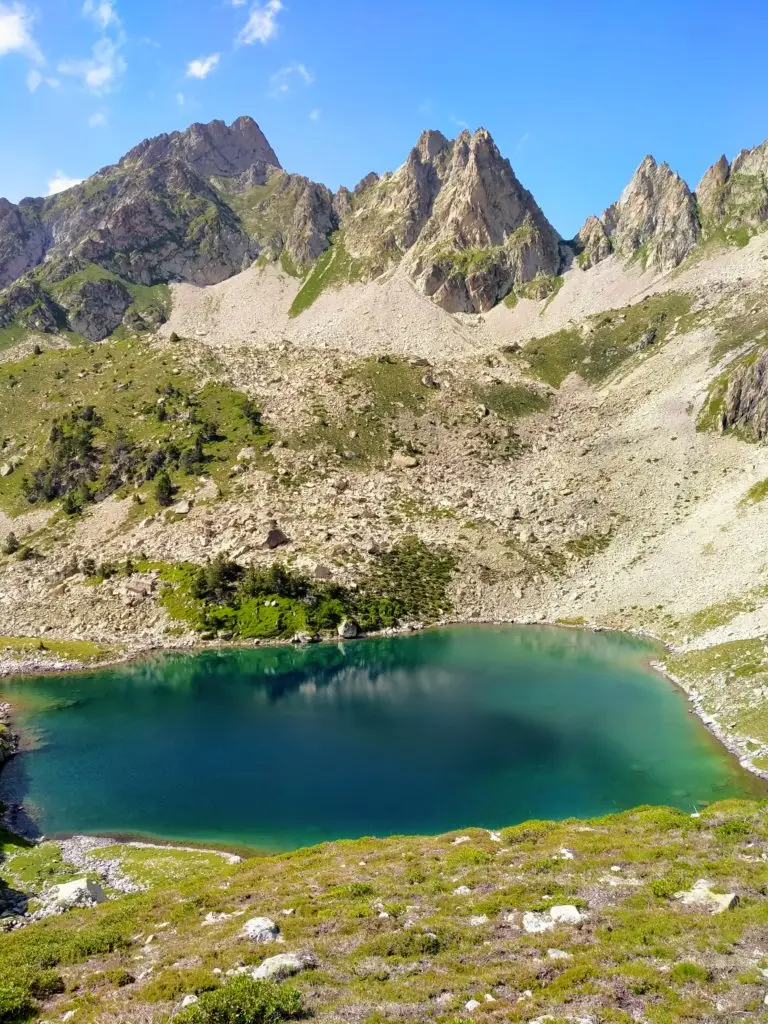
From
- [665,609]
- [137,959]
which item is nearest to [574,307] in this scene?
[665,609]

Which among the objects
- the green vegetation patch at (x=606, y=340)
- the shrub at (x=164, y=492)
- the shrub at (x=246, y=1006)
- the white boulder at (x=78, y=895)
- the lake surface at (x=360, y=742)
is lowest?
the lake surface at (x=360, y=742)

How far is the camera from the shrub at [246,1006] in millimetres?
13770

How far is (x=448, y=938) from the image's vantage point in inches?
736

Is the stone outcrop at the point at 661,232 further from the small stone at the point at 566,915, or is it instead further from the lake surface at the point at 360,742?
the small stone at the point at 566,915

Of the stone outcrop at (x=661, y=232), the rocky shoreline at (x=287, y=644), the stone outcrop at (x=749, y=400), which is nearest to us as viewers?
the rocky shoreline at (x=287, y=644)

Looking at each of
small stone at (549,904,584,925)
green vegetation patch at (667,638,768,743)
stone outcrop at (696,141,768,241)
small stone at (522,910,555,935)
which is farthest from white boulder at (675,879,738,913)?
stone outcrop at (696,141,768,241)

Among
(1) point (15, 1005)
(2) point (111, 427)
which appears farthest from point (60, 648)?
(1) point (15, 1005)

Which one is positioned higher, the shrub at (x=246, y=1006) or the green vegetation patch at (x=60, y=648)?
the shrub at (x=246, y=1006)

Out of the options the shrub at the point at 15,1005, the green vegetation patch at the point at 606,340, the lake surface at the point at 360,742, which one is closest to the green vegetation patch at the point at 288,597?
the lake surface at the point at 360,742

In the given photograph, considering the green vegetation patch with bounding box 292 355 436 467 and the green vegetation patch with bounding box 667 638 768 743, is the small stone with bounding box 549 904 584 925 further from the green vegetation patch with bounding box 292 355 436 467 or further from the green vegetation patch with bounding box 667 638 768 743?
the green vegetation patch with bounding box 292 355 436 467

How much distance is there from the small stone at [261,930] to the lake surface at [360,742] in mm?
19921

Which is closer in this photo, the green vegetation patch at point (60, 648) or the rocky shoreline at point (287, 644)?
the rocky shoreline at point (287, 644)

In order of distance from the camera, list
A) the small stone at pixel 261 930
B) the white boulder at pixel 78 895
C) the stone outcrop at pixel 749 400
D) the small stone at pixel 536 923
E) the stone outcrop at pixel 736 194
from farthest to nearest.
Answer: the stone outcrop at pixel 736 194 < the stone outcrop at pixel 749 400 < the white boulder at pixel 78 895 < the small stone at pixel 261 930 < the small stone at pixel 536 923

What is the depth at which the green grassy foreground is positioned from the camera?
1441 centimetres
